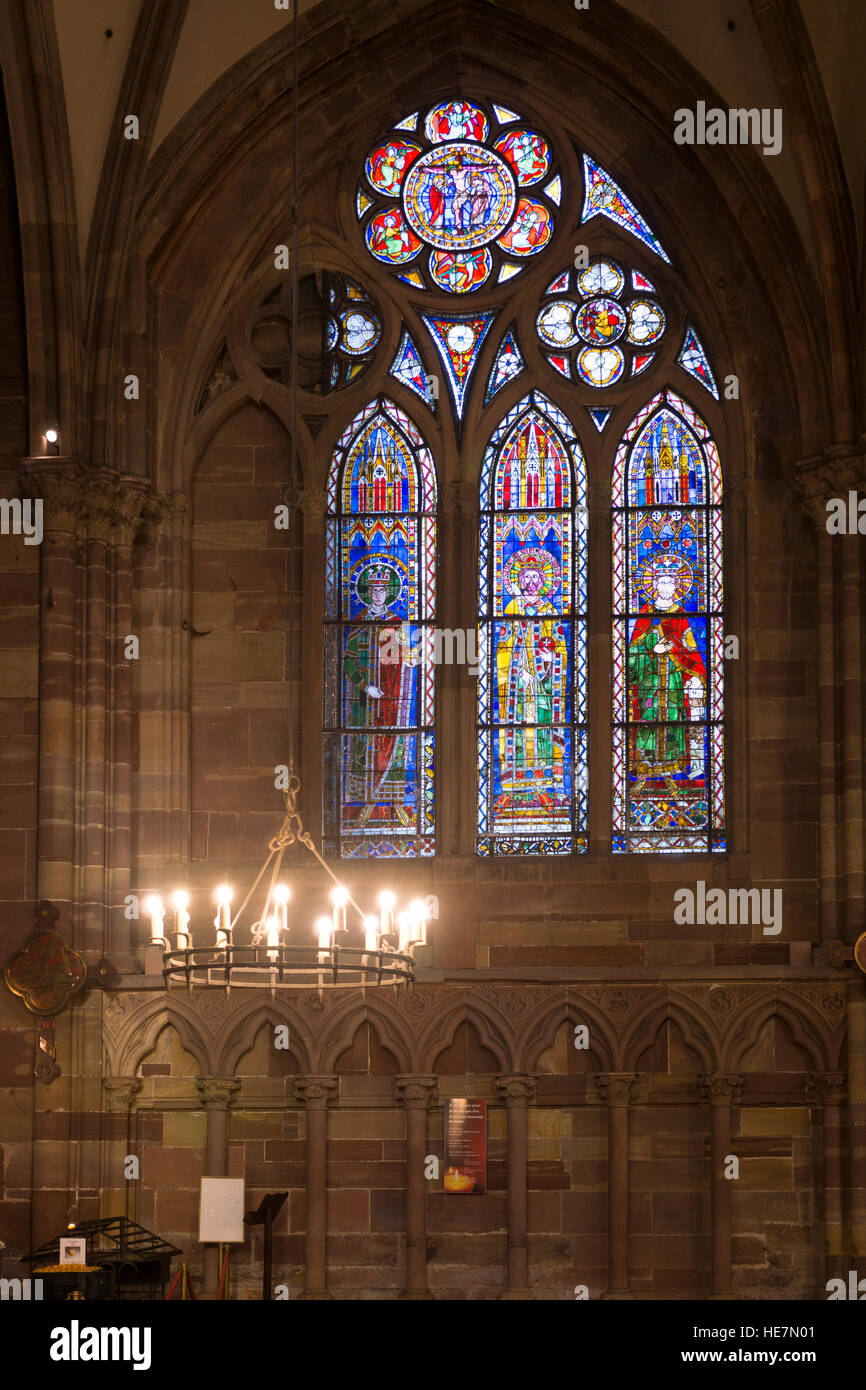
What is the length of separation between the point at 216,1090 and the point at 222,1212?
816 millimetres

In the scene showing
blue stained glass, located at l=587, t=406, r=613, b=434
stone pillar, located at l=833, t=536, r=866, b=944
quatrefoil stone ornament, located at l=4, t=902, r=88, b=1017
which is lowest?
quatrefoil stone ornament, located at l=4, t=902, r=88, b=1017

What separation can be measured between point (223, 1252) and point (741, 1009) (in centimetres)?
366

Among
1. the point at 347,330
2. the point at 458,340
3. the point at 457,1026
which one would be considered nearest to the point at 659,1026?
the point at 457,1026

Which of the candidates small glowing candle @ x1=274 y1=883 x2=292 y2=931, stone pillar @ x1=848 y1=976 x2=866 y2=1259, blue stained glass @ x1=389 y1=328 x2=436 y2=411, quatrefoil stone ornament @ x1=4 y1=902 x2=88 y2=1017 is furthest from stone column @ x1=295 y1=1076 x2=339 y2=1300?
blue stained glass @ x1=389 y1=328 x2=436 y2=411

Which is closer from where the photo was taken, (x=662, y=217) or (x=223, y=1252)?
(x=223, y=1252)

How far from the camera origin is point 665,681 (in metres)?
15.1

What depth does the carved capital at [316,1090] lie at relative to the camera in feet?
46.5

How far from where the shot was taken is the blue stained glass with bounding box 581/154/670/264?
15656mm

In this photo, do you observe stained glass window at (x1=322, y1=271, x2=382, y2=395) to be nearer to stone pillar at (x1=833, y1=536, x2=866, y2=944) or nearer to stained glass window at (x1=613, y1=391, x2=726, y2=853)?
stained glass window at (x1=613, y1=391, x2=726, y2=853)

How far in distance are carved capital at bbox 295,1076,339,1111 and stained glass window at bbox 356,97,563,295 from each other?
5.74 m

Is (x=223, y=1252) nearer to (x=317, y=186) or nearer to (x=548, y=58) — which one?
(x=317, y=186)

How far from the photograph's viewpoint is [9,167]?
49.1 ft
